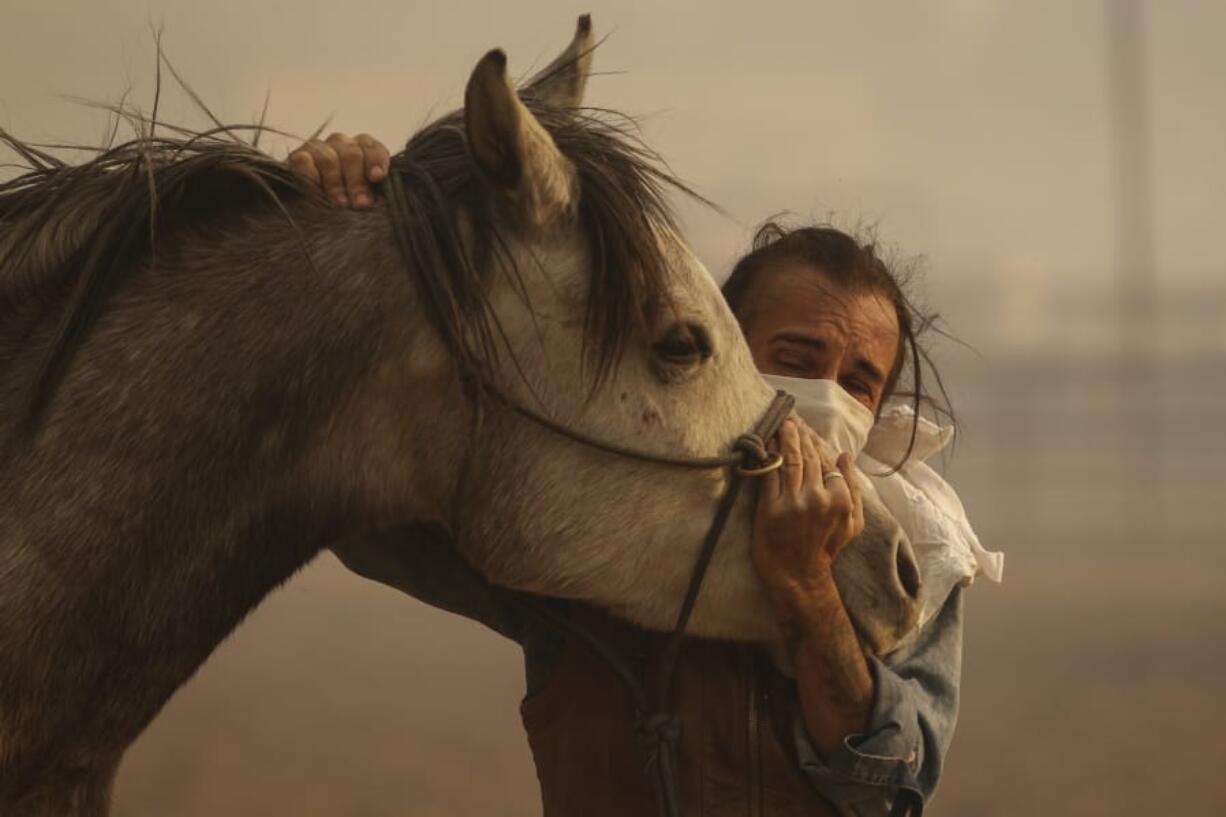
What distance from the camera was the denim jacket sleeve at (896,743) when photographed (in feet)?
6.35

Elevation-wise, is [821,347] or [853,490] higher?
[821,347]

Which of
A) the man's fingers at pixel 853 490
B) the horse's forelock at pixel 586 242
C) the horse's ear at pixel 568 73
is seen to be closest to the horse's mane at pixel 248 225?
the horse's forelock at pixel 586 242

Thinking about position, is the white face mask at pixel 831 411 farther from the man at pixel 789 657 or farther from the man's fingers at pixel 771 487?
the man's fingers at pixel 771 487

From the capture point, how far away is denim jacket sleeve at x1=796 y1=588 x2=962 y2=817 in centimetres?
194

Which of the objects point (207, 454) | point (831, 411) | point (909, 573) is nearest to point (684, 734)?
point (909, 573)

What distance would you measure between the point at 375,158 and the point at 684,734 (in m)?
0.86

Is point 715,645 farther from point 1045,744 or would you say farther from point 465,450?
point 1045,744

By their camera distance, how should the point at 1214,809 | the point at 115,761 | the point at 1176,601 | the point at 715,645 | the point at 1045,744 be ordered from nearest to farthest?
the point at 115,761 < the point at 715,645 < the point at 1214,809 < the point at 1045,744 < the point at 1176,601

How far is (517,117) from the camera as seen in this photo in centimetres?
170

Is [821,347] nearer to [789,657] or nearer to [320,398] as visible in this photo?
[789,657]

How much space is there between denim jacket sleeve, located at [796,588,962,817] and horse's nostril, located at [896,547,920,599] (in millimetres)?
105

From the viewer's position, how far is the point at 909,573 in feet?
6.45

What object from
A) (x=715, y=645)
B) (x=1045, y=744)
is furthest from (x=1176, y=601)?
(x=715, y=645)

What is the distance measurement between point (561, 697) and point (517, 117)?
0.85 metres
